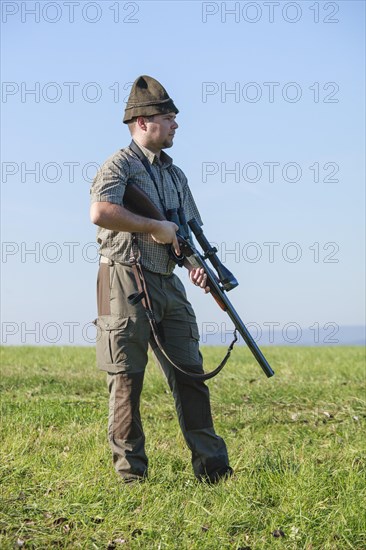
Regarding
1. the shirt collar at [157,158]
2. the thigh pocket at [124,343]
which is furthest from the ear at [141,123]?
the thigh pocket at [124,343]

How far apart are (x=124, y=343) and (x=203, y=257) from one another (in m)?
0.92

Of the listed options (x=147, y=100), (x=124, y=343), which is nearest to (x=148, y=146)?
(x=147, y=100)

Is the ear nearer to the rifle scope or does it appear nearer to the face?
the face

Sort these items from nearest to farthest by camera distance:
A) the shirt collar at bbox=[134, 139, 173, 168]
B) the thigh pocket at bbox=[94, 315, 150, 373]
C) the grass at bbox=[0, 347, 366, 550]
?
the grass at bbox=[0, 347, 366, 550] < the thigh pocket at bbox=[94, 315, 150, 373] < the shirt collar at bbox=[134, 139, 173, 168]

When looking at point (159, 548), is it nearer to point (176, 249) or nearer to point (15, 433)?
point (176, 249)

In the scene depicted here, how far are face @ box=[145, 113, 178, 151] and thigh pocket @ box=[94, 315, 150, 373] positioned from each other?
4.56 ft

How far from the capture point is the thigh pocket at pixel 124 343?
6160 millimetres

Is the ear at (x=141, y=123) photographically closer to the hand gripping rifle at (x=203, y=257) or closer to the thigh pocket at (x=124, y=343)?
the hand gripping rifle at (x=203, y=257)

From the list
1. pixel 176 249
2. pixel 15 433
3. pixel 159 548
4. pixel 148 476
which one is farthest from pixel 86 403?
pixel 159 548

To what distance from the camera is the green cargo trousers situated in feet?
20.3

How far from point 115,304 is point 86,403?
4485 mm

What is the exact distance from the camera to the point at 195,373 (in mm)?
6441

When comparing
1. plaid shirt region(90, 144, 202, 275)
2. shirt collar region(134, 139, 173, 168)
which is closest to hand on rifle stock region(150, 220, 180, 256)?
plaid shirt region(90, 144, 202, 275)

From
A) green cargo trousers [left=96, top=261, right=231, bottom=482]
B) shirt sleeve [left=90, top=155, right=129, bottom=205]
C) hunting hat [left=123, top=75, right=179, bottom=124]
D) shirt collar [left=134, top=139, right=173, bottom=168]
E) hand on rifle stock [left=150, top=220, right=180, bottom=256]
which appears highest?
hunting hat [left=123, top=75, right=179, bottom=124]
